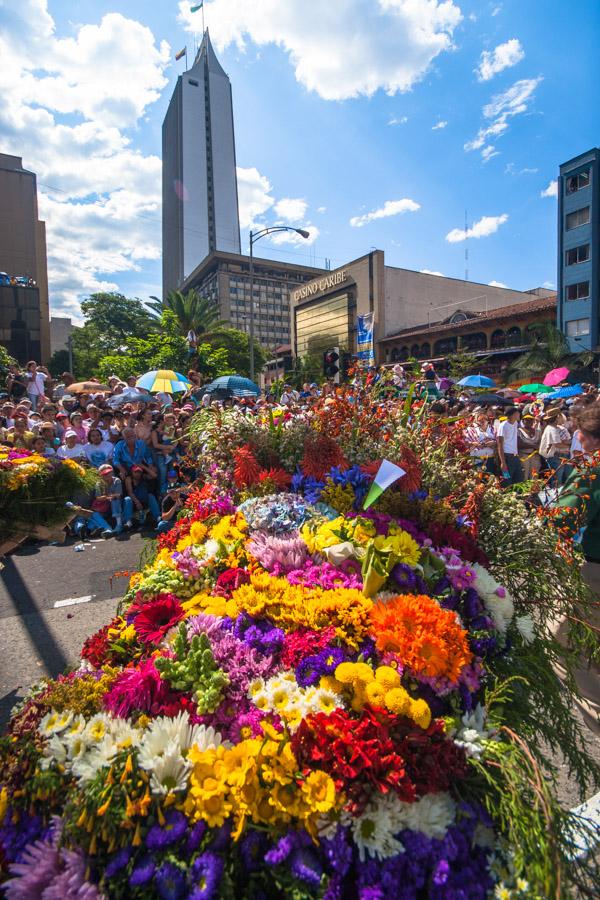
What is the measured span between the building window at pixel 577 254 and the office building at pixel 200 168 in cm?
10847

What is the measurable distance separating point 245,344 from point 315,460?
151 ft

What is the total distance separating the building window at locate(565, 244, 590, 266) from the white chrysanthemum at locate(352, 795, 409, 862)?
1459 inches

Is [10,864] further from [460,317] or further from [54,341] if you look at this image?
[54,341]


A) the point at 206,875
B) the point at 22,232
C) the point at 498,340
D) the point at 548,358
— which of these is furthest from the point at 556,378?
the point at 22,232

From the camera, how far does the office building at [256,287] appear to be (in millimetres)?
91938

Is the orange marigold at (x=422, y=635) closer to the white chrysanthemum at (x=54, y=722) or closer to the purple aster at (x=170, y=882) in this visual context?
the purple aster at (x=170, y=882)

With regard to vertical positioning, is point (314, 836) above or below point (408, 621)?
below

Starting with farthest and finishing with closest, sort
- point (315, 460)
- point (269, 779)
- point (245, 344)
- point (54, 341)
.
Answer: point (54, 341), point (245, 344), point (315, 460), point (269, 779)

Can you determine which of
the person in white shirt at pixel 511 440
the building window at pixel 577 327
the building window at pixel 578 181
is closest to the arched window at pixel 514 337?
the building window at pixel 577 327

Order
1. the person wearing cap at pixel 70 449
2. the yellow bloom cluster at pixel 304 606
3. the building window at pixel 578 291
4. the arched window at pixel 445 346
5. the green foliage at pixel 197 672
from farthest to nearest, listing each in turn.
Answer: the arched window at pixel 445 346 → the building window at pixel 578 291 → the person wearing cap at pixel 70 449 → the yellow bloom cluster at pixel 304 606 → the green foliage at pixel 197 672

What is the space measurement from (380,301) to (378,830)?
154ft

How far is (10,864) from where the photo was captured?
3.93 feet

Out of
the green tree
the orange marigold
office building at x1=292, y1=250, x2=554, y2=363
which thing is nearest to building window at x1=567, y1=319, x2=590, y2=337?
office building at x1=292, y1=250, x2=554, y2=363

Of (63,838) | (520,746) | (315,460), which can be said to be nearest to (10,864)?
(63,838)
